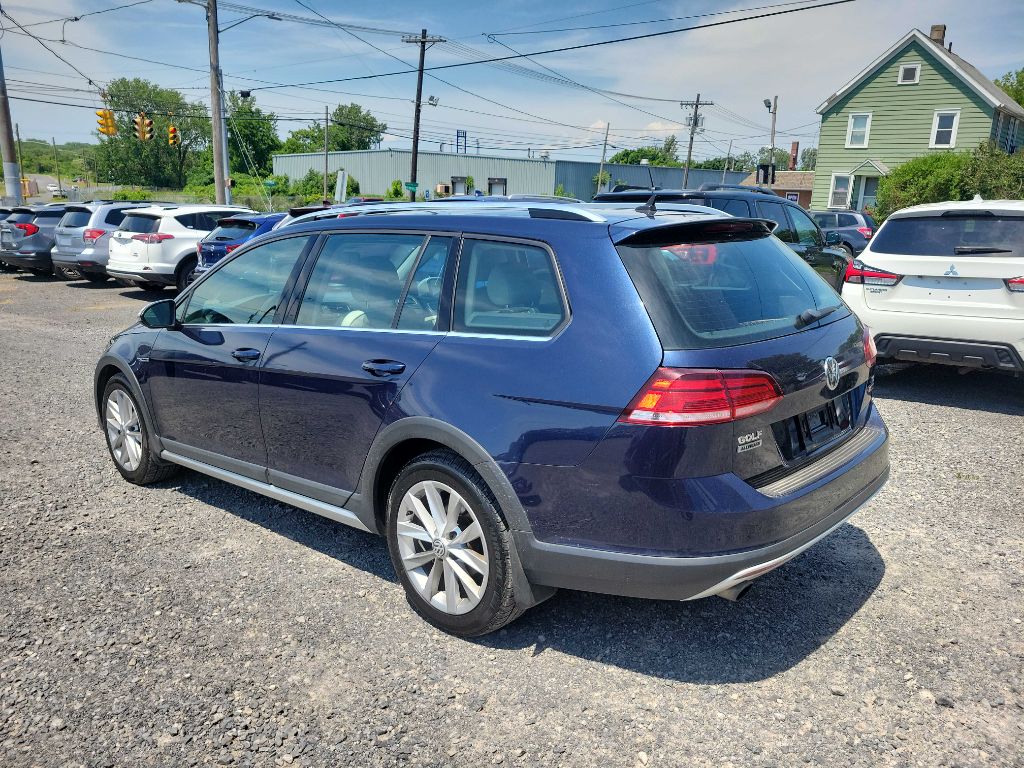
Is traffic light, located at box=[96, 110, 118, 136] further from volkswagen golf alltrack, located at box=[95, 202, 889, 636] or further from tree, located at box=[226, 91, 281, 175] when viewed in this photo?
tree, located at box=[226, 91, 281, 175]

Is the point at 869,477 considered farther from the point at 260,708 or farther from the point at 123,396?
the point at 123,396

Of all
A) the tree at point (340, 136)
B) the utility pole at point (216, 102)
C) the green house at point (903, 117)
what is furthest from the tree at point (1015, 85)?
the tree at point (340, 136)

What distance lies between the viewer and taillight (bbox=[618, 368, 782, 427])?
8.37 feet

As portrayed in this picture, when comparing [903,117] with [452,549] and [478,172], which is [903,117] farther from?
[452,549]

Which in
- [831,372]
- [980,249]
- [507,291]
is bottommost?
[831,372]

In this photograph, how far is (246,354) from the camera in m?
3.86

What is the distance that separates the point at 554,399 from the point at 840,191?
37.3m

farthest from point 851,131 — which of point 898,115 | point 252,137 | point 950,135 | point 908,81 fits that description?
point 252,137

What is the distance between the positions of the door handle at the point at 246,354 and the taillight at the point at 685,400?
2077 millimetres

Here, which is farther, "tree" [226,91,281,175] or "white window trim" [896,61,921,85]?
"tree" [226,91,281,175]

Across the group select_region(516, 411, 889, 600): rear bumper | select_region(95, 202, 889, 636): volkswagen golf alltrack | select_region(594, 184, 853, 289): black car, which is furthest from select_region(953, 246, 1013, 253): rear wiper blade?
select_region(516, 411, 889, 600): rear bumper

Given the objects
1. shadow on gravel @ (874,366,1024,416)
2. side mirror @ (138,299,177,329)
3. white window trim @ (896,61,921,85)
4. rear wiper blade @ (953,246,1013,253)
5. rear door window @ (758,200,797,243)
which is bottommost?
shadow on gravel @ (874,366,1024,416)

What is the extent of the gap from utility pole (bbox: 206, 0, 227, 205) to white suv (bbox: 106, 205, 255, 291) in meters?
9.33

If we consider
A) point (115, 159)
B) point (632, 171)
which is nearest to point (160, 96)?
point (115, 159)
